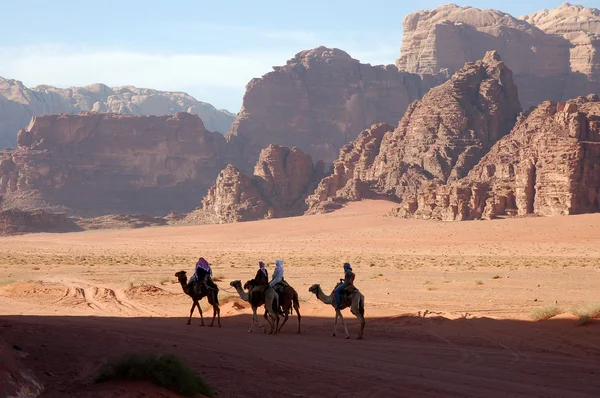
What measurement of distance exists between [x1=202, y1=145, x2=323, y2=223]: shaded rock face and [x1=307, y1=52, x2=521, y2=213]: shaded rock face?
5.03 meters

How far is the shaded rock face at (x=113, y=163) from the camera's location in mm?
Answer: 125625

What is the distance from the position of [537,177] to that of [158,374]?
6803 cm

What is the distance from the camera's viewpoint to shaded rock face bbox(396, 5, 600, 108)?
160 m

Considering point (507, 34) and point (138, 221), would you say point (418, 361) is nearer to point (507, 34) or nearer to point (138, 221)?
point (138, 221)

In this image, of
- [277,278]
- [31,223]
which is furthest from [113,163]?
[277,278]

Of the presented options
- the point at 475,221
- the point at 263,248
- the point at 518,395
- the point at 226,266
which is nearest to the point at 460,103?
the point at 475,221

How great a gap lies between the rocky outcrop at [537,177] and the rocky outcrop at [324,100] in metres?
77.1

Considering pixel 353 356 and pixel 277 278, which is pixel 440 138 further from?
pixel 353 356

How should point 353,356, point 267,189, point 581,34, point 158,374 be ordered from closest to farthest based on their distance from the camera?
point 158,374
point 353,356
point 267,189
point 581,34

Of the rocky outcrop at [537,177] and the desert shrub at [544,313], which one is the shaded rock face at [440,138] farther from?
the desert shrub at [544,313]

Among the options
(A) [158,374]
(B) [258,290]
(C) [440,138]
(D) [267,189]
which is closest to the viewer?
(A) [158,374]

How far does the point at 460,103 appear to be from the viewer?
95500 millimetres

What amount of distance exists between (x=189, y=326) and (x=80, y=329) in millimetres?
4416

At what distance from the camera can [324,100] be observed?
164m
